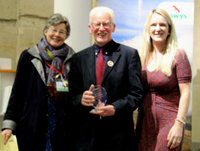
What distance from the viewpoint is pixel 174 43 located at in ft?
7.94

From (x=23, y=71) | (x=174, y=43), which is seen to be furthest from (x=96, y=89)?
(x=174, y=43)

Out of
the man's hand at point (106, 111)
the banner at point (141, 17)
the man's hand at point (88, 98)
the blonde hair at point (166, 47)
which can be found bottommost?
the man's hand at point (106, 111)

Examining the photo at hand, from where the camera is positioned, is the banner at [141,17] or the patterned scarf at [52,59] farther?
the banner at [141,17]

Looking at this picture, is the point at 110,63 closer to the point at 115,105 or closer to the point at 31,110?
the point at 115,105

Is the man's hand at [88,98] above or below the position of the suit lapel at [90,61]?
below

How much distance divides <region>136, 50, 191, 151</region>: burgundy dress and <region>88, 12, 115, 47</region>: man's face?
2.05 feet

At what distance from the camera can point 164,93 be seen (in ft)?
7.66

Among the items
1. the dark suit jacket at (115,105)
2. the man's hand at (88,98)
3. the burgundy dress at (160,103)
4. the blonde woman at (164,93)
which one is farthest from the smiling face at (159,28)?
the man's hand at (88,98)

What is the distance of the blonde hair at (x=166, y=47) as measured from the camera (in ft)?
7.57

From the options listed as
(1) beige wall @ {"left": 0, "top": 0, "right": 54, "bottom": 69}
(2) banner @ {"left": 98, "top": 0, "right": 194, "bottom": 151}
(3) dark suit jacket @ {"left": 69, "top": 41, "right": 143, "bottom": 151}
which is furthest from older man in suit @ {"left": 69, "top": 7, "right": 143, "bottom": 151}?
(2) banner @ {"left": 98, "top": 0, "right": 194, "bottom": 151}

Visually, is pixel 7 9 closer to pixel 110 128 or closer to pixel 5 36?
pixel 5 36

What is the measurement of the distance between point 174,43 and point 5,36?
2.47 meters

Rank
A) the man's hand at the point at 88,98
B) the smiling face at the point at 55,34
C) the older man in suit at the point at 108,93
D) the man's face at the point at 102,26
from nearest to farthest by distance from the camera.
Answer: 1. the man's hand at the point at 88,98
2. the older man in suit at the point at 108,93
3. the man's face at the point at 102,26
4. the smiling face at the point at 55,34

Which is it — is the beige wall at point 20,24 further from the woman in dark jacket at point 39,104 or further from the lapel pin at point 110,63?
the lapel pin at point 110,63
